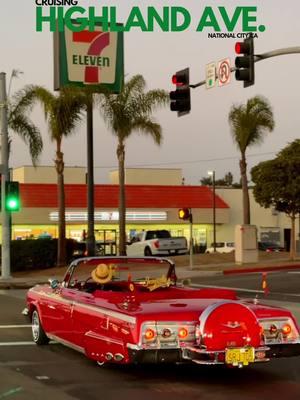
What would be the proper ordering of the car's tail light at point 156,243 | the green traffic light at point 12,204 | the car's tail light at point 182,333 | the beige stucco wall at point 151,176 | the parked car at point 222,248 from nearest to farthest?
the car's tail light at point 182,333
the green traffic light at point 12,204
the car's tail light at point 156,243
the parked car at point 222,248
the beige stucco wall at point 151,176

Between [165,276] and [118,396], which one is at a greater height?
[165,276]

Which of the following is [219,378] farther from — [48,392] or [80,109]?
[80,109]

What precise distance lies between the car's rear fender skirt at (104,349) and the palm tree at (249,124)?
27.1 m

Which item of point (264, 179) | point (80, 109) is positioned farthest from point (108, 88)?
point (264, 179)

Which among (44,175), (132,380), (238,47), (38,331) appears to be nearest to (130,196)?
(44,175)

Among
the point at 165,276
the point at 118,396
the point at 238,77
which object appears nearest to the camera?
the point at 118,396

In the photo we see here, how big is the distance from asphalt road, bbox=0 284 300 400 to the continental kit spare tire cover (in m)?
0.55

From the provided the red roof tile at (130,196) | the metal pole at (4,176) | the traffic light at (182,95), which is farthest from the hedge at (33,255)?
the red roof tile at (130,196)

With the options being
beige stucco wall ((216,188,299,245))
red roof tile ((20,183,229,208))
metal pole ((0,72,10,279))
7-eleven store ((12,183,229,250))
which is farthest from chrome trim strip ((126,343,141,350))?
beige stucco wall ((216,188,299,245))

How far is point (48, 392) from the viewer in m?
7.48

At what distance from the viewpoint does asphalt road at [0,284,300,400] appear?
289 inches

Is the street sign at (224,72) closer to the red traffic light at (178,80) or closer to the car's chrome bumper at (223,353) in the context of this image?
the red traffic light at (178,80)

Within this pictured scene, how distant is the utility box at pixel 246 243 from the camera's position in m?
30.6

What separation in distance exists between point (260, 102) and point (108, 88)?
8.29 m
